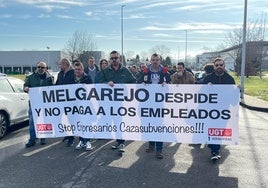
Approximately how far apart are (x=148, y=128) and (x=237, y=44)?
120 feet

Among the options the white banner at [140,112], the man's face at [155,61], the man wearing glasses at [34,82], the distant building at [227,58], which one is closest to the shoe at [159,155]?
the white banner at [140,112]

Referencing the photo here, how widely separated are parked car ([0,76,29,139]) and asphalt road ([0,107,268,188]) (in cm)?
56

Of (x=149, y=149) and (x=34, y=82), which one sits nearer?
(x=149, y=149)

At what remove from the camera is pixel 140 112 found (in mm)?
6195

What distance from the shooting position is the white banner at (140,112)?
5.86 m

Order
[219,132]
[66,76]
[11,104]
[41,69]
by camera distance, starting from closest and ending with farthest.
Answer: [219,132] → [66,76] → [41,69] → [11,104]

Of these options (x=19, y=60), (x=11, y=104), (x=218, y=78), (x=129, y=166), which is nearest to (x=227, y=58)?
(x=19, y=60)

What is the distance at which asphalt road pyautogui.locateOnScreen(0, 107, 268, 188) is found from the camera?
486cm

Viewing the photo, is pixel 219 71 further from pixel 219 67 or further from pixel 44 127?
pixel 44 127

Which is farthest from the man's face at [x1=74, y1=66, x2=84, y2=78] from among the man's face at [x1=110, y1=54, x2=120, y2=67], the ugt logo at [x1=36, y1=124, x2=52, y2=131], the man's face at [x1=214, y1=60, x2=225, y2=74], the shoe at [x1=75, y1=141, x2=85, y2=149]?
the man's face at [x1=214, y1=60, x2=225, y2=74]

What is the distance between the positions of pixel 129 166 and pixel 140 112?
3.69ft

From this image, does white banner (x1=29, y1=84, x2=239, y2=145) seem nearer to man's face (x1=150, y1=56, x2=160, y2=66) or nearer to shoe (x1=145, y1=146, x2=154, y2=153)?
shoe (x1=145, y1=146, x2=154, y2=153)

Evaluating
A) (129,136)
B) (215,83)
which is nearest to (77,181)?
(129,136)

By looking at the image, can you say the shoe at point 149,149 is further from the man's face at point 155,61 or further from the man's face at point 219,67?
the man's face at point 219,67
